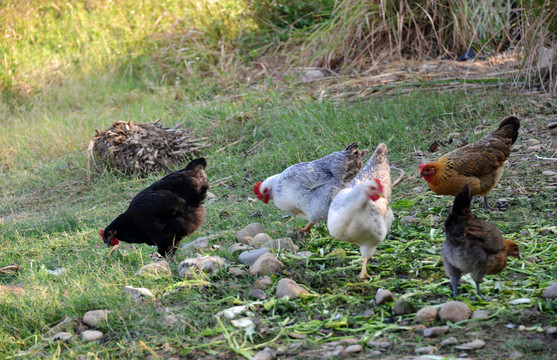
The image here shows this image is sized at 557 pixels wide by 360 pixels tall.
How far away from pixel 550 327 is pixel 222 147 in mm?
5165

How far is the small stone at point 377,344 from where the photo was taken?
9.85 ft

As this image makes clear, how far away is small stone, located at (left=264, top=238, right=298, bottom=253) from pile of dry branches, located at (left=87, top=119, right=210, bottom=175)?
321cm

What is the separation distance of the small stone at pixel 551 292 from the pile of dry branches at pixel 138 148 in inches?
193

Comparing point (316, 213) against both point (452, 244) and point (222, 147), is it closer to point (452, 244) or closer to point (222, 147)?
point (452, 244)

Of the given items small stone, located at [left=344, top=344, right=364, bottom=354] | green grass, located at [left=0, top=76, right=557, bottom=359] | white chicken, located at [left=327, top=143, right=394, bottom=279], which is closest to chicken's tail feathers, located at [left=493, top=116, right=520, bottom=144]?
green grass, located at [left=0, top=76, right=557, bottom=359]

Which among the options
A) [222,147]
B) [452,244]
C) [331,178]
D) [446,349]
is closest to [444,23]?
[222,147]

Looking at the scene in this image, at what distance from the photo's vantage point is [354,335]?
10.4 feet

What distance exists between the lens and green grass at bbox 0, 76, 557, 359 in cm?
322

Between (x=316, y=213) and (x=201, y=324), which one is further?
(x=316, y=213)

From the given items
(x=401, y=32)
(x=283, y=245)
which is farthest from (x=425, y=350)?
(x=401, y=32)

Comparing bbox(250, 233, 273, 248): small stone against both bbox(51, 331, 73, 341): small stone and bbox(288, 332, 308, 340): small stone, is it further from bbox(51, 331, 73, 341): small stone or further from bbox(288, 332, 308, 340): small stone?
bbox(51, 331, 73, 341): small stone

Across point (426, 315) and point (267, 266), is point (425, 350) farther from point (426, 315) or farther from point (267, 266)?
point (267, 266)

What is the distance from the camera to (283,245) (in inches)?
167

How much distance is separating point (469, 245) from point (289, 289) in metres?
1.08
